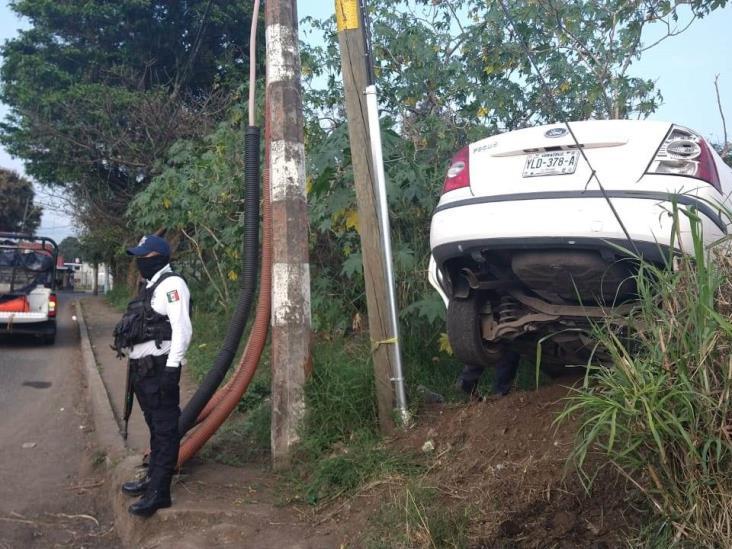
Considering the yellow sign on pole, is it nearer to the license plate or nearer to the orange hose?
the orange hose

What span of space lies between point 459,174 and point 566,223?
823 mm

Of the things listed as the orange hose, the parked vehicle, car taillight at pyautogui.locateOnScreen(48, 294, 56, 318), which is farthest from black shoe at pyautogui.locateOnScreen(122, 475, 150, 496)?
car taillight at pyautogui.locateOnScreen(48, 294, 56, 318)

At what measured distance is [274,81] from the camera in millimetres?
5469

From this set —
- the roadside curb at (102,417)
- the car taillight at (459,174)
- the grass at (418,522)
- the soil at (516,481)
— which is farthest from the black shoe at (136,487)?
the car taillight at (459,174)

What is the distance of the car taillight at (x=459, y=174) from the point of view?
440 centimetres

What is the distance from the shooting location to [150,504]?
15.3 feet

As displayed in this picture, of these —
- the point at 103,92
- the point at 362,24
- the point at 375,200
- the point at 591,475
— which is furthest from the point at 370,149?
the point at 103,92

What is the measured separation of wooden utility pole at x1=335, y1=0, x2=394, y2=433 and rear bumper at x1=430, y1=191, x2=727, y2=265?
2.82 feet

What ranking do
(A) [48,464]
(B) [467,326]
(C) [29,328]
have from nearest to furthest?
1. (B) [467,326]
2. (A) [48,464]
3. (C) [29,328]

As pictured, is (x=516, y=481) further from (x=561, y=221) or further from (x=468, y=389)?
(x=468, y=389)

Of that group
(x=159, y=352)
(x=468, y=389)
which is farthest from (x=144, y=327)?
(x=468, y=389)

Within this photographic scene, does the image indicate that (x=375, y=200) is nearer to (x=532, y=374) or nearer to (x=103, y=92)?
(x=532, y=374)

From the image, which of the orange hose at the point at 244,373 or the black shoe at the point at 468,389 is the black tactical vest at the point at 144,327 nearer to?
the orange hose at the point at 244,373

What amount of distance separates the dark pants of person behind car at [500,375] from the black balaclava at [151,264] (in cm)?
206
